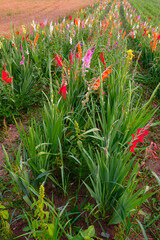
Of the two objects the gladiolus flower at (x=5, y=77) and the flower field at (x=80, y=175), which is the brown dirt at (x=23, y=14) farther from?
the flower field at (x=80, y=175)

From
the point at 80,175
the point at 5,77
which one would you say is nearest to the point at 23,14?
the point at 5,77

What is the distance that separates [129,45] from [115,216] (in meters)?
4.99

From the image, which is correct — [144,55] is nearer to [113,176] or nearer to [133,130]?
[133,130]

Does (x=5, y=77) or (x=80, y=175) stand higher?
(x=5, y=77)

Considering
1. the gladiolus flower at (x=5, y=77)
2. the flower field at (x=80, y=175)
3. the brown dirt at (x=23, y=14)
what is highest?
the brown dirt at (x=23, y=14)

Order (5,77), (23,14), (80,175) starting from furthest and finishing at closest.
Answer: (23,14)
(5,77)
(80,175)

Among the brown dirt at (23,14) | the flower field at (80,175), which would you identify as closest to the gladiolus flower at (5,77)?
the flower field at (80,175)

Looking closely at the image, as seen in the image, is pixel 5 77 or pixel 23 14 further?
pixel 23 14

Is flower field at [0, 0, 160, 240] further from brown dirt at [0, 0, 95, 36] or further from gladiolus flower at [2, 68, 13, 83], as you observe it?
brown dirt at [0, 0, 95, 36]

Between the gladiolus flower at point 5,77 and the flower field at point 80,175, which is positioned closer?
the flower field at point 80,175

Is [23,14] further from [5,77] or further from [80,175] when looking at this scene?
[80,175]

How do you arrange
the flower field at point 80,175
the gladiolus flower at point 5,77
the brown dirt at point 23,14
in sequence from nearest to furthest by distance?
the flower field at point 80,175, the gladiolus flower at point 5,77, the brown dirt at point 23,14

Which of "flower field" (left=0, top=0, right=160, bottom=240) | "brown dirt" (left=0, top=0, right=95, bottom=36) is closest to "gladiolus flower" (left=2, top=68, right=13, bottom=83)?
"flower field" (left=0, top=0, right=160, bottom=240)

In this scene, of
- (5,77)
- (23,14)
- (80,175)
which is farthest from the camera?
(23,14)
